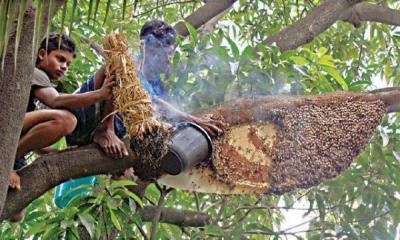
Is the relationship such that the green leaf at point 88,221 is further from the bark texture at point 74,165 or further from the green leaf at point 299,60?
the green leaf at point 299,60

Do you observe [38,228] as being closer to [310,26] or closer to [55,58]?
[55,58]

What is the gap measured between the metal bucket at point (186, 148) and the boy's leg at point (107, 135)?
153 millimetres

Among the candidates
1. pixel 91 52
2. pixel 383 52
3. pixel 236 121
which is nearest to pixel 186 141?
pixel 236 121

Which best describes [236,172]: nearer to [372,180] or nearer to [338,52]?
[372,180]

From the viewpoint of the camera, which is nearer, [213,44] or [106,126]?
[106,126]

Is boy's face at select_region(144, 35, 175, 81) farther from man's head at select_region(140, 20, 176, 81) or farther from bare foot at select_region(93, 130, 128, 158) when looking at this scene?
bare foot at select_region(93, 130, 128, 158)

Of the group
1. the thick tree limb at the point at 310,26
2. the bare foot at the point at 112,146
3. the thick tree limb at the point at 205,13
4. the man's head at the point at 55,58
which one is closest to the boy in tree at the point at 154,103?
the bare foot at the point at 112,146

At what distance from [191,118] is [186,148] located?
18 centimetres

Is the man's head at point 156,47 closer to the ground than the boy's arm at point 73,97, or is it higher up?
higher up

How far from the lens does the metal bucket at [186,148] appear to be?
228 cm

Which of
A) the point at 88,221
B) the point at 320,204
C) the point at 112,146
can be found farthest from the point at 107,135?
the point at 320,204

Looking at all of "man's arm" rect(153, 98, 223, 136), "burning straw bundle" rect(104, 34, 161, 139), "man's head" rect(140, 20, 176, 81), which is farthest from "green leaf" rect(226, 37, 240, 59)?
"burning straw bundle" rect(104, 34, 161, 139)

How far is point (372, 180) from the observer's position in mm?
3422

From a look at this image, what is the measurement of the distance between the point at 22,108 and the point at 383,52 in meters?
3.54
